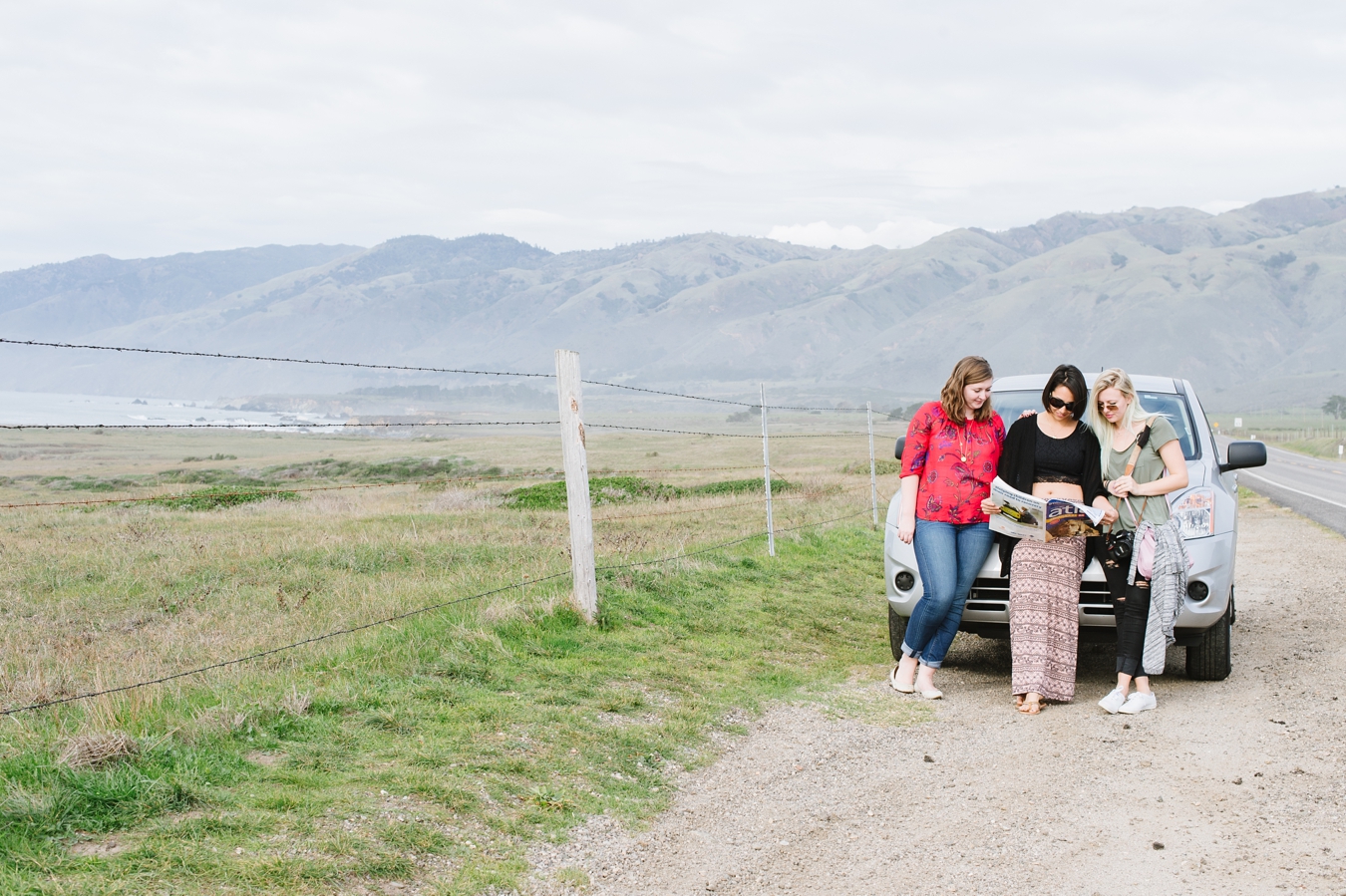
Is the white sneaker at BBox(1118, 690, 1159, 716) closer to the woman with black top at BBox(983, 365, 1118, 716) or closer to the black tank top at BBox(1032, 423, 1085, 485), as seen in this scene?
the woman with black top at BBox(983, 365, 1118, 716)

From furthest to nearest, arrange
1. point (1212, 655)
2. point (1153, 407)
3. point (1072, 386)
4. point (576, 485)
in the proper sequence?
point (576, 485) → point (1153, 407) → point (1212, 655) → point (1072, 386)

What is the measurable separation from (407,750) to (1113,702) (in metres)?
3.86

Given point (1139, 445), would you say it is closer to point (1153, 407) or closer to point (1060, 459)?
point (1060, 459)

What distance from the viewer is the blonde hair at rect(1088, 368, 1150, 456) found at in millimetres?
5711

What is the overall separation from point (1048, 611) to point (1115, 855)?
7.30 feet

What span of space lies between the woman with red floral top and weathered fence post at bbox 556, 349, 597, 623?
7.79 feet

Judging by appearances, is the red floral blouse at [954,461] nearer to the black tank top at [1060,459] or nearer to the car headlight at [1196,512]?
the black tank top at [1060,459]

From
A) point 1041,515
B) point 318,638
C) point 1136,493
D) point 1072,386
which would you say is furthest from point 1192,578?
point 318,638

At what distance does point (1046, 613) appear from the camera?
5945 mm

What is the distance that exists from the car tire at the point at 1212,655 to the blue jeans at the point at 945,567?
1545 millimetres

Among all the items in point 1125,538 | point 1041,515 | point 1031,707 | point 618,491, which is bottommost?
point 618,491

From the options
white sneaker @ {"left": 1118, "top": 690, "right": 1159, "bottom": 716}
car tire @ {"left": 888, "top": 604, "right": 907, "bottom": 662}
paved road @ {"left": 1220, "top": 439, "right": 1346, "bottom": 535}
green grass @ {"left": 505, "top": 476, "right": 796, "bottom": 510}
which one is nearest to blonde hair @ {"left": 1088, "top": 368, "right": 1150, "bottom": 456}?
white sneaker @ {"left": 1118, "top": 690, "right": 1159, "bottom": 716}

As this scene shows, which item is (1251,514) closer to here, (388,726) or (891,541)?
(891,541)

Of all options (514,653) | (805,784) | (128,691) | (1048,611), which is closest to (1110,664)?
(1048,611)
